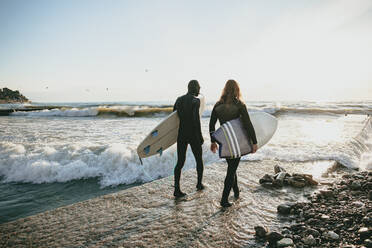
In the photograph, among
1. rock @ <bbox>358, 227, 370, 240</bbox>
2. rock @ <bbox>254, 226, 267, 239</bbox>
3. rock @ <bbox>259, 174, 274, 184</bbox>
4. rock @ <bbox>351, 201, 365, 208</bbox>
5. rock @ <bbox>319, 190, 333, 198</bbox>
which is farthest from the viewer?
rock @ <bbox>259, 174, 274, 184</bbox>

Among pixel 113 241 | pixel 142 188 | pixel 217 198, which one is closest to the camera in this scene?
pixel 113 241

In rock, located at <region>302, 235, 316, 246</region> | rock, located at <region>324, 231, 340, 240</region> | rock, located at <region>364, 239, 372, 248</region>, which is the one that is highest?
rock, located at <region>364, 239, 372, 248</region>

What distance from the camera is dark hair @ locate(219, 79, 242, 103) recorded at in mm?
3143

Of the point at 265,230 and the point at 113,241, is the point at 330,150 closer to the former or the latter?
the point at 265,230

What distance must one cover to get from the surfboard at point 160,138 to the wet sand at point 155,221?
83 cm

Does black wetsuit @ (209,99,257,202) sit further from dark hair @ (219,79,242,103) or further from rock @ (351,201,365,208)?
rock @ (351,201,365,208)

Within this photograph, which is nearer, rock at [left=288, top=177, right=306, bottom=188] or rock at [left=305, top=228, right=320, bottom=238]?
rock at [left=305, top=228, right=320, bottom=238]

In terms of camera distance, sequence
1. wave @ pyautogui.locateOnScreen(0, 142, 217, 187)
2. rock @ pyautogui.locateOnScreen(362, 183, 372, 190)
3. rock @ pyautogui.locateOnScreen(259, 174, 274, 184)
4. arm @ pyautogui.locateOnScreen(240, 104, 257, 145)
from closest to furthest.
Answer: arm @ pyautogui.locateOnScreen(240, 104, 257, 145) → rock @ pyautogui.locateOnScreen(362, 183, 372, 190) → rock @ pyautogui.locateOnScreen(259, 174, 274, 184) → wave @ pyautogui.locateOnScreen(0, 142, 217, 187)

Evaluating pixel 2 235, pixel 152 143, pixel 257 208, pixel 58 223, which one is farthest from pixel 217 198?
pixel 2 235

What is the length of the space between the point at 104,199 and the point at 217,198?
1.98m

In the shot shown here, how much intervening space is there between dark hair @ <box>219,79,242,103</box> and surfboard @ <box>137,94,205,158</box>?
1.23m

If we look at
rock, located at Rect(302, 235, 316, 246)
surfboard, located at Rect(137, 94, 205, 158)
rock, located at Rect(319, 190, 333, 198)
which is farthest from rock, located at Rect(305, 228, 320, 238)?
surfboard, located at Rect(137, 94, 205, 158)

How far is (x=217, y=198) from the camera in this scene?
3.62 meters

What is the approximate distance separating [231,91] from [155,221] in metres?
2.16
